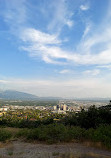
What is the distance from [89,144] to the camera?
5.24 m

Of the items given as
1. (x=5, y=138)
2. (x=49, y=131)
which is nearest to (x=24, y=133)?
(x=5, y=138)

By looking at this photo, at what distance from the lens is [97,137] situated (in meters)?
5.31

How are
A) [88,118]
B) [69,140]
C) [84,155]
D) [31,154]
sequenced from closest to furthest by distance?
1. [84,155]
2. [31,154]
3. [69,140]
4. [88,118]

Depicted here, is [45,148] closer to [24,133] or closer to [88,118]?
[24,133]

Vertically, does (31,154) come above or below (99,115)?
below

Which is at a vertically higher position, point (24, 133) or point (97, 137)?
point (97, 137)

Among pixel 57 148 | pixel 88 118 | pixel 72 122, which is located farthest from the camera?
pixel 72 122

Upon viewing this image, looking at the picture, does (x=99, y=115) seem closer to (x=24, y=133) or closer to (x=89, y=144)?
(x=89, y=144)

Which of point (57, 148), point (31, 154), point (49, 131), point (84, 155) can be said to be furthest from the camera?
point (49, 131)

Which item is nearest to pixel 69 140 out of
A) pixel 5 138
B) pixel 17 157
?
pixel 17 157

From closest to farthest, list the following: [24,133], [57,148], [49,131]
Answer: [57,148] < [49,131] < [24,133]

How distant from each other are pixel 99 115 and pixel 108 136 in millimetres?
4639

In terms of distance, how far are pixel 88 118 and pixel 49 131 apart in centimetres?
398

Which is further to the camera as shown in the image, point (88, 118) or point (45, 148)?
point (88, 118)
